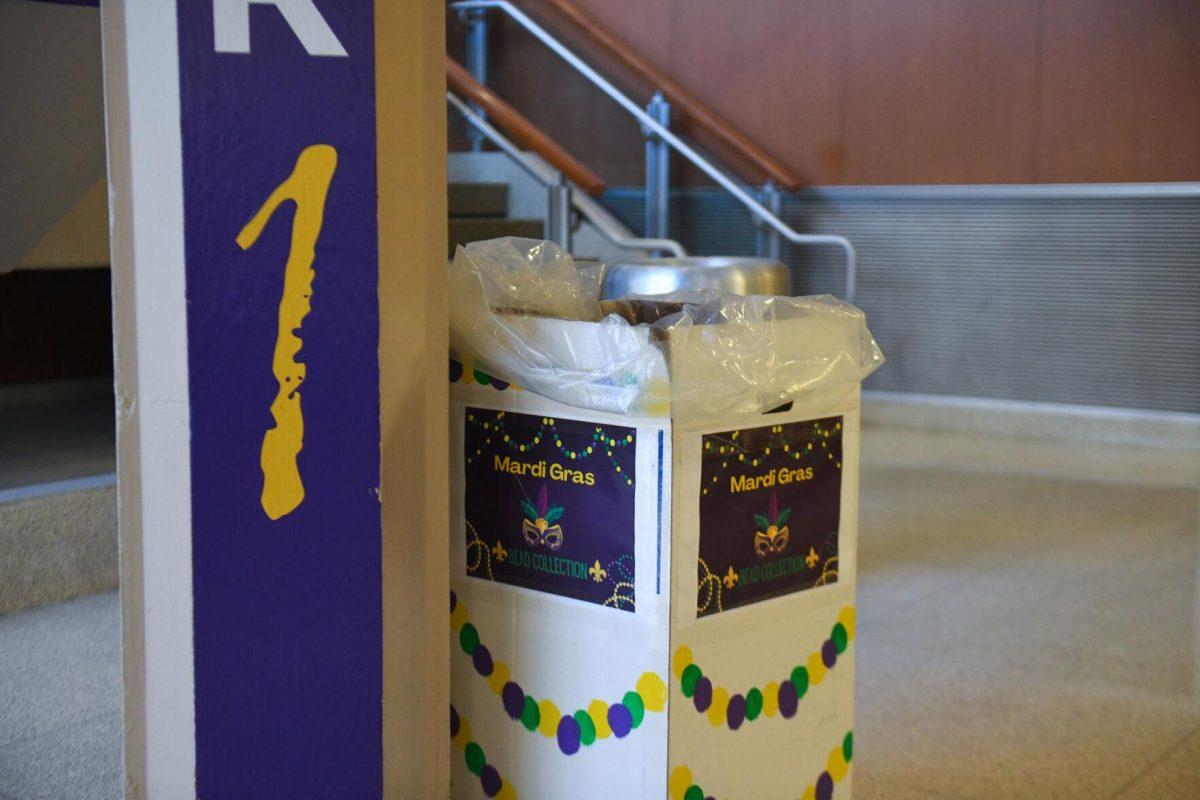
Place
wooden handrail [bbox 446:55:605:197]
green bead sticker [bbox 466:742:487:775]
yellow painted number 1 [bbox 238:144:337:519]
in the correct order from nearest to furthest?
yellow painted number 1 [bbox 238:144:337:519], green bead sticker [bbox 466:742:487:775], wooden handrail [bbox 446:55:605:197]

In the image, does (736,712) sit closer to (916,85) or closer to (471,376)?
(471,376)

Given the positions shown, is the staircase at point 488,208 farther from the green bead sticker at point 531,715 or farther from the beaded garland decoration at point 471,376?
the green bead sticker at point 531,715

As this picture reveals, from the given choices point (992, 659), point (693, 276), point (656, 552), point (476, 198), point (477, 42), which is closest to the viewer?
point (656, 552)

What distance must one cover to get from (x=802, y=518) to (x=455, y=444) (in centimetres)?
44

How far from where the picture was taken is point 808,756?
162cm

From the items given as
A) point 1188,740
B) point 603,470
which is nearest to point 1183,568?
point 1188,740

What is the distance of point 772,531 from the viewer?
152 cm

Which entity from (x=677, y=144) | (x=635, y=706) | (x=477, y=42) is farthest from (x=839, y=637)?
(x=477, y=42)

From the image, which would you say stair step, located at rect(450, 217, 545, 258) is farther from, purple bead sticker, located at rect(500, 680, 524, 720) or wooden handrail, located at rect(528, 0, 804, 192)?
purple bead sticker, located at rect(500, 680, 524, 720)

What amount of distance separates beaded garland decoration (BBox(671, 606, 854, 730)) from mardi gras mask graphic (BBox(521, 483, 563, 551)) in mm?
203

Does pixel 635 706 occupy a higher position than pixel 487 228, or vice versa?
pixel 487 228

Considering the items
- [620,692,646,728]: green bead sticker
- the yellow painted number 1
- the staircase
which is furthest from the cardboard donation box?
the staircase

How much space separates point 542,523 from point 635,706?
9.4 inches

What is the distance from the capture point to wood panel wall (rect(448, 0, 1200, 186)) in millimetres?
4918
